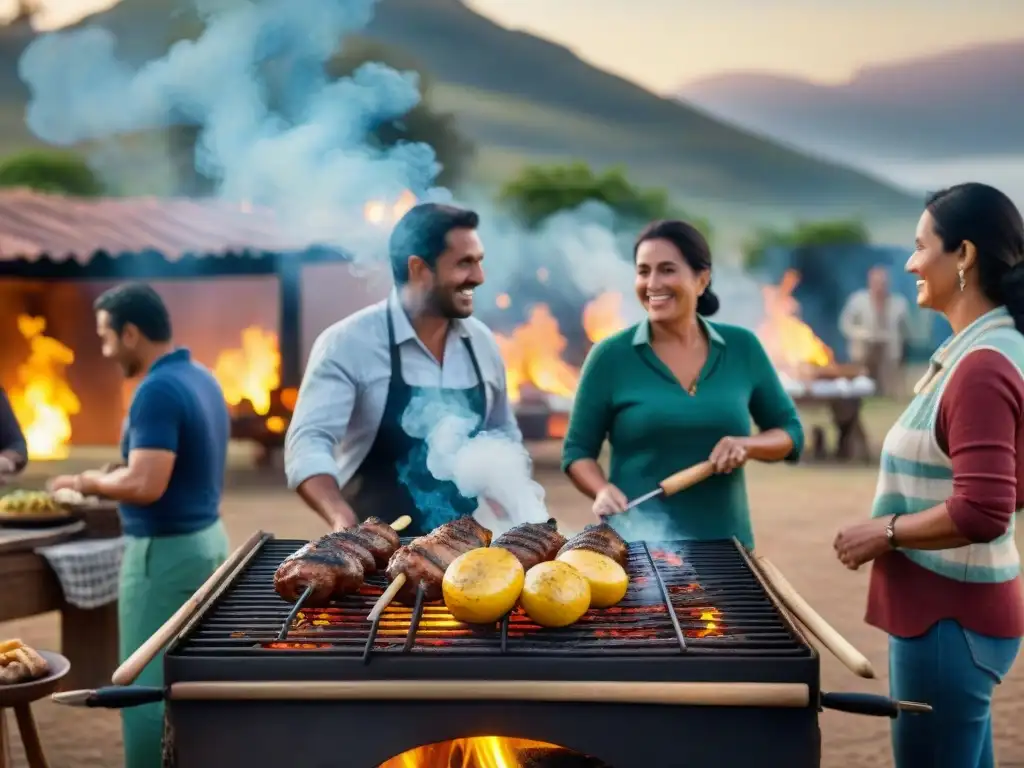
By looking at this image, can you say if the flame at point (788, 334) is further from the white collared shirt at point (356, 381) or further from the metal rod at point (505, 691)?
the metal rod at point (505, 691)

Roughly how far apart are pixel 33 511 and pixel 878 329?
17.3 m

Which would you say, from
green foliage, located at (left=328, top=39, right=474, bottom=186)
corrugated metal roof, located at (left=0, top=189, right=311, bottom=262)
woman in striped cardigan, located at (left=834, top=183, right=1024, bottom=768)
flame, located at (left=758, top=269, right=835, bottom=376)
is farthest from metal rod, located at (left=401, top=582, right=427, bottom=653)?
green foliage, located at (left=328, top=39, right=474, bottom=186)

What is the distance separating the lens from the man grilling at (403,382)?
395cm

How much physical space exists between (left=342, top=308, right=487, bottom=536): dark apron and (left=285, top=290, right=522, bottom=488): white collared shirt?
0.03 meters

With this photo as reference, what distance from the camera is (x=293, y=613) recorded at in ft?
8.25

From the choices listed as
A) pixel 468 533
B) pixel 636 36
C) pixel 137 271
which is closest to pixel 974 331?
pixel 468 533

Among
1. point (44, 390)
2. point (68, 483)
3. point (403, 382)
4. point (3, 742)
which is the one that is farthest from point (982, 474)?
point (44, 390)

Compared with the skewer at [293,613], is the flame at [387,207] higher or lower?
higher

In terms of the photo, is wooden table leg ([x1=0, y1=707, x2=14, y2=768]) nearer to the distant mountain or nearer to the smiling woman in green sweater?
the smiling woman in green sweater

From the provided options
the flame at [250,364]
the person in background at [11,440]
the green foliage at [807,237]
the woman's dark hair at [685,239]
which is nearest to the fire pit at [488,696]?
the woman's dark hair at [685,239]

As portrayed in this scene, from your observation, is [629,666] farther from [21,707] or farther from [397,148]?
[397,148]

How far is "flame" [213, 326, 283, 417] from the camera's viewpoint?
18656 millimetres

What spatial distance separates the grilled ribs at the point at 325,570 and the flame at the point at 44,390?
1673 cm

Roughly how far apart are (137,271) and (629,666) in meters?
16.5
